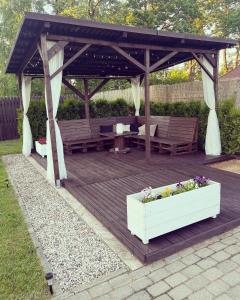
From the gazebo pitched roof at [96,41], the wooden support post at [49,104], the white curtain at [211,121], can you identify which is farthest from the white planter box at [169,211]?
the white curtain at [211,121]

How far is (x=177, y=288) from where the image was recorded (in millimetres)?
2154

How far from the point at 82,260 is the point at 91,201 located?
4.39 feet

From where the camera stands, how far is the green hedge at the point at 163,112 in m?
6.12

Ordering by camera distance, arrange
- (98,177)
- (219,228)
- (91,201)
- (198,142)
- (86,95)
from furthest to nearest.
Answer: (86,95), (198,142), (98,177), (91,201), (219,228)

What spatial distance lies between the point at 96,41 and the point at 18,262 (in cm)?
409

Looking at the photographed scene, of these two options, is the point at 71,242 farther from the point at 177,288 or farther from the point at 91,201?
the point at 177,288

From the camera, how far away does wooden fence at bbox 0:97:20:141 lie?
12.0 m

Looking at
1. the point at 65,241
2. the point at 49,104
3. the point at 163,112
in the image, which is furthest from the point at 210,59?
the point at 65,241

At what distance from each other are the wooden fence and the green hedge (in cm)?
389

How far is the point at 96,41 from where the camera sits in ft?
16.7

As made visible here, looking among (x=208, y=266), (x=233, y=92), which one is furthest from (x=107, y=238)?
(x=233, y=92)

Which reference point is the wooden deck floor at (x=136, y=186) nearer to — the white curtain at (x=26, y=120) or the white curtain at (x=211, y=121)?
the white curtain at (x=211, y=121)

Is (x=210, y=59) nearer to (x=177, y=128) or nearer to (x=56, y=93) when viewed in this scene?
(x=177, y=128)

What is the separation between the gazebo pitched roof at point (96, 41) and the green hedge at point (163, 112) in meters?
1.33
